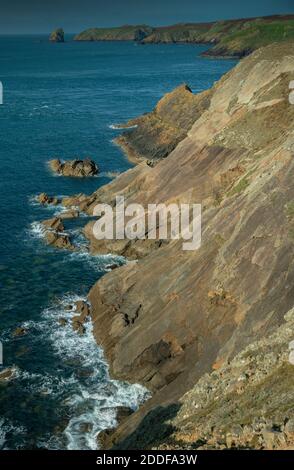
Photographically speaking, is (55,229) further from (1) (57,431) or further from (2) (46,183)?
(1) (57,431)

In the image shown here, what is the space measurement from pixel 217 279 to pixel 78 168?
55.5 metres

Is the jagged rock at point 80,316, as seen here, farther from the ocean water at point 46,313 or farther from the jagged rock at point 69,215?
the jagged rock at point 69,215

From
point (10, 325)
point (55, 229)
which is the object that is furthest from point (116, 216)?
point (10, 325)

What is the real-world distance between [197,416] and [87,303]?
2495 centimetres

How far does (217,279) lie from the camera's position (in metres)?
41.9

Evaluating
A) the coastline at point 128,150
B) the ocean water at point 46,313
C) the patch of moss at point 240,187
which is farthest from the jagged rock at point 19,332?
the coastline at point 128,150

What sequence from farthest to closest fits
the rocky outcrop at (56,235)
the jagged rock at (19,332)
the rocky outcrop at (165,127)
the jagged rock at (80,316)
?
1. the rocky outcrop at (165,127)
2. the rocky outcrop at (56,235)
3. the jagged rock at (80,316)
4. the jagged rock at (19,332)

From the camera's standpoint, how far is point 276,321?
3569 cm

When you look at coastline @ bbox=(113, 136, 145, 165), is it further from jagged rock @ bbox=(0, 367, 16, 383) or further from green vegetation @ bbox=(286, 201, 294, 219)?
jagged rock @ bbox=(0, 367, 16, 383)

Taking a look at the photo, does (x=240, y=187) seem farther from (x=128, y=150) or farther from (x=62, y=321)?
(x=128, y=150)

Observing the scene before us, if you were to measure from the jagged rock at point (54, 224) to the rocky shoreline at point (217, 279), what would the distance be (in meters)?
6.95

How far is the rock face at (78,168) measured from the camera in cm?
9194

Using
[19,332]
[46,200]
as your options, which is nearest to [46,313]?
[19,332]

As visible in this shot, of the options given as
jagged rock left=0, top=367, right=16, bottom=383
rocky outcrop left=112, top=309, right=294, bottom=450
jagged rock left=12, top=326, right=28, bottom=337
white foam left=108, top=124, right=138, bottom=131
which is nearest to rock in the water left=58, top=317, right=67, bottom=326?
jagged rock left=12, top=326, right=28, bottom=337
